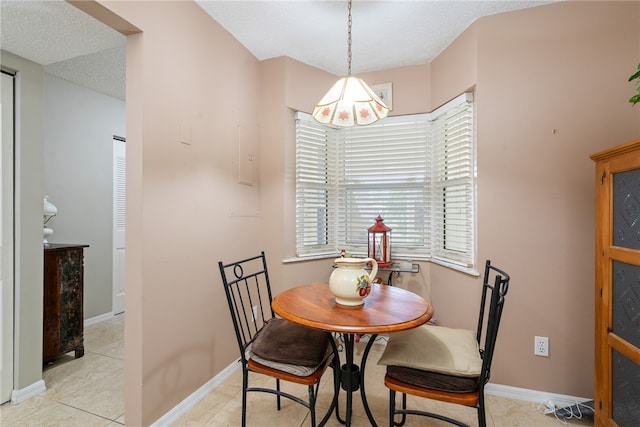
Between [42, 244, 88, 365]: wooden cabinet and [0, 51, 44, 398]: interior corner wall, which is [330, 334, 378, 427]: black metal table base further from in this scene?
[42, 244, 88, 365]: wooden cabinet

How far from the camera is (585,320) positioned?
1.97 meters

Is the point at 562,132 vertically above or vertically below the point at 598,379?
above

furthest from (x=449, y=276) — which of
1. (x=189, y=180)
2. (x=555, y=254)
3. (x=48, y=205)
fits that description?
(x=48, y=205)

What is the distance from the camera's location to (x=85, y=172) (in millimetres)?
3416

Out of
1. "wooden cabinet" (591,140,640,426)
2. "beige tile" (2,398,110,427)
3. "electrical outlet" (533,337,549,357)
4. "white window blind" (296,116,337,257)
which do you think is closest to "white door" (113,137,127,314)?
"beige tile" (2,398,110,427)

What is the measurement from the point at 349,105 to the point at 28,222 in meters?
2.30

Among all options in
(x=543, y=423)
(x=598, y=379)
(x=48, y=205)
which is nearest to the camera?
(x=598, y=379)

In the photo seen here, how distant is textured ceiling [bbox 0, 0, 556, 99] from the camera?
184cm

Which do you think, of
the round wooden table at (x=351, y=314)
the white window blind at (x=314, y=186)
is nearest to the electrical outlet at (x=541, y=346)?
the round wooden table at (x=351, y=314)

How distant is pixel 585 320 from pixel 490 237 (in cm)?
75

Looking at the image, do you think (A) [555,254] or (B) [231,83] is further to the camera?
(B) [231,83]

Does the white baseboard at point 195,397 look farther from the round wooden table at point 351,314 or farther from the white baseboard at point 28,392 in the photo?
the white baseboard at point 28,392

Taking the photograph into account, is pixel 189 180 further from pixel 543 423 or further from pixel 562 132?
pixel 543 423

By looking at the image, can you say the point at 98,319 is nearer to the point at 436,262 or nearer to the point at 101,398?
the point at 101,398
